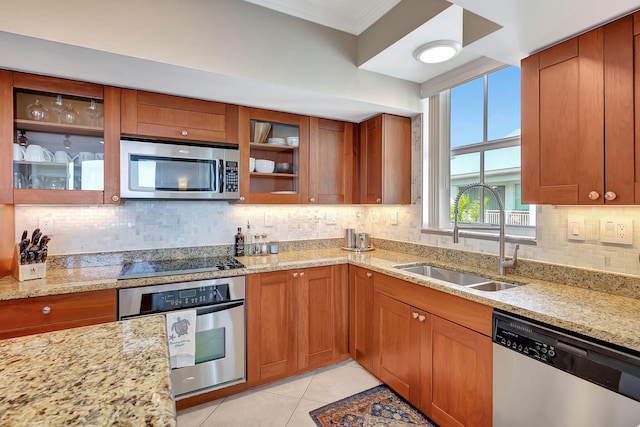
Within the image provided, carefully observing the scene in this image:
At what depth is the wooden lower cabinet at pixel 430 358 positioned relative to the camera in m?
1.59

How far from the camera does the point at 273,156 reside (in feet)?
8.93

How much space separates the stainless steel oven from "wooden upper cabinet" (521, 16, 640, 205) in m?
1.92

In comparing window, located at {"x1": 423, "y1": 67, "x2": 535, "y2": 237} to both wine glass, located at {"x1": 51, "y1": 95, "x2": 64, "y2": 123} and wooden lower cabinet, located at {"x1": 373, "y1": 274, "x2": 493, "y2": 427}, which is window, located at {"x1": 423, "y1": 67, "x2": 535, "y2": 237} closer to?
wooden lower cabinet, located at {"x1": 373, "y1": 274, "x2": 493, "y2": 427}

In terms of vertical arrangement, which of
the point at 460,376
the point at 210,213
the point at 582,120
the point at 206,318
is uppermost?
the point at 582,120

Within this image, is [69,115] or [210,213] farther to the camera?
[210,213]

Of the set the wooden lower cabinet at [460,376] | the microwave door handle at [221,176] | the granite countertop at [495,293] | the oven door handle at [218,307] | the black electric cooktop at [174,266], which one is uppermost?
the microwave door handle at [221,176]

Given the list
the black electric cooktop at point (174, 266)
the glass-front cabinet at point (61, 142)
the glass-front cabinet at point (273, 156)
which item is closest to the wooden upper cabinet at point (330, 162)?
the glass-front cabinet at point (273, 156)

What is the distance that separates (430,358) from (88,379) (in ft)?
5.62

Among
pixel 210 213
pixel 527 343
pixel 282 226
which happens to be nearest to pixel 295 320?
pixel 282 226

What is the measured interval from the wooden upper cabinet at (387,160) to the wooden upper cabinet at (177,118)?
3.91 feet

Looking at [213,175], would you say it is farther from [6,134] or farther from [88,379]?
[88,379]

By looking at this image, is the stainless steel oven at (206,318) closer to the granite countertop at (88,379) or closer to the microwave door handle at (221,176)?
the microwave door handle at (221,176)

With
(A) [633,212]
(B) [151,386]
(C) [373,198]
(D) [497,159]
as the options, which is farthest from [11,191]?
(A) [633,212]

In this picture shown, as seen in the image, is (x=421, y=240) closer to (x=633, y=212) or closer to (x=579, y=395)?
(x=633, y=212)
